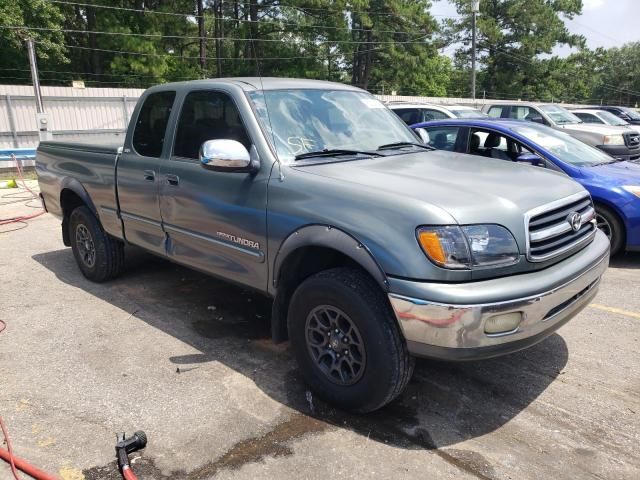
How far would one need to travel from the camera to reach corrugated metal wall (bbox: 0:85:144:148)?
17391 millimetres

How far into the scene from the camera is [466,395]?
3.39m

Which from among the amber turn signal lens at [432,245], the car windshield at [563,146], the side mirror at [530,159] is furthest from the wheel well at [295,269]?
the car windshield at [563,146]

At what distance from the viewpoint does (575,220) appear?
3195 mm

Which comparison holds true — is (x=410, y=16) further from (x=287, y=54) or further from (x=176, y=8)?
(x=176, y=8)

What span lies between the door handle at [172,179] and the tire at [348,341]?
1428mm

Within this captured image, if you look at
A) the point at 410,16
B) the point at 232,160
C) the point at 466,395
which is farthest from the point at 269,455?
the point at 410,16

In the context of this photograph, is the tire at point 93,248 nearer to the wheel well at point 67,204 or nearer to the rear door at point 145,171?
the wheel well at point 67,204

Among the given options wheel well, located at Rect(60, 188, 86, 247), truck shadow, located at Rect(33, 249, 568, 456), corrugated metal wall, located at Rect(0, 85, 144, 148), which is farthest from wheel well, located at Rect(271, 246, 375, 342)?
corrugated metal wall, located at Rect(0, 85, 144, 148)

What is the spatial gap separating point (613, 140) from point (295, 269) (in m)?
9.98

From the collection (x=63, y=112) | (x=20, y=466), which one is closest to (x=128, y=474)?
(x=20, y=466)

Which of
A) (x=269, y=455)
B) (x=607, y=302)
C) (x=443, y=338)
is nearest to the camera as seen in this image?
(x=443, y=338)

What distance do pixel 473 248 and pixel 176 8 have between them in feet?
117

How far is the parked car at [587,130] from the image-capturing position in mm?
10562

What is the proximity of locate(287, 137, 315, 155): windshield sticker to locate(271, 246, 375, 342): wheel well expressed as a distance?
0.69 meters
